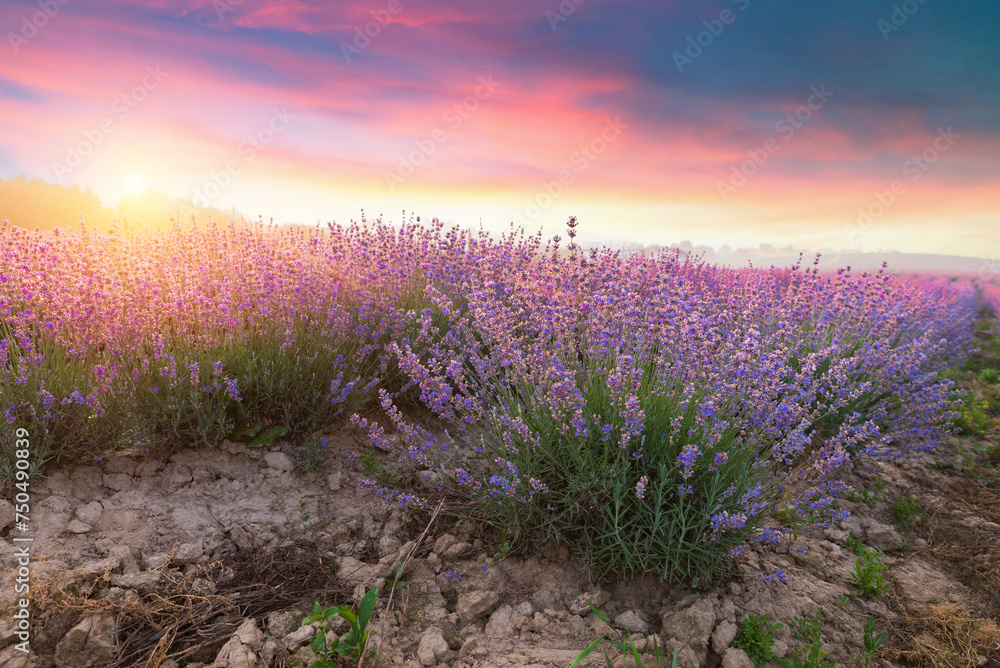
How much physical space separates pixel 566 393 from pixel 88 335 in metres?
2.97

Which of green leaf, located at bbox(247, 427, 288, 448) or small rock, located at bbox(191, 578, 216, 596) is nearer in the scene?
small rock, located at bbox(191, 578, 216, 596)

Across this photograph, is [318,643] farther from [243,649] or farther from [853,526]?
[853,526]

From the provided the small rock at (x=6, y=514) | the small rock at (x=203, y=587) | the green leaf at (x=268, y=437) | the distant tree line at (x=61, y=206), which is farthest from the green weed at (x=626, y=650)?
the distant tree line at (x=61, y=206)

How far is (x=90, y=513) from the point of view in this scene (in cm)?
265

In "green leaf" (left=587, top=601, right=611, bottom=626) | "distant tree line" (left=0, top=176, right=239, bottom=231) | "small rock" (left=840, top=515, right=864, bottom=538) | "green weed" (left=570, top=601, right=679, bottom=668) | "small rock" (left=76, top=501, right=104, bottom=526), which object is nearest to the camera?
"green weed" (left=570, top=601, right=679, bottom=668)

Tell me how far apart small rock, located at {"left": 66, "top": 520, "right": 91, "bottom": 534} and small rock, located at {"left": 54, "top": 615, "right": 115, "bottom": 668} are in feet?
2.00

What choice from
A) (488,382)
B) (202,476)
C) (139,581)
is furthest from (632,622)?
(202,476)

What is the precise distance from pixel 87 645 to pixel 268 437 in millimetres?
1403

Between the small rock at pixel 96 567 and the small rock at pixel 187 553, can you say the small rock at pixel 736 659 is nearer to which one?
the small rock at pixel 187 553

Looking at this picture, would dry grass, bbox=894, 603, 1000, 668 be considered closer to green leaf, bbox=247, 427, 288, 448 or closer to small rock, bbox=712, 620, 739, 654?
small rock, bbox=712, 620, 739, 654

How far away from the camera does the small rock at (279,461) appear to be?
10.6ft

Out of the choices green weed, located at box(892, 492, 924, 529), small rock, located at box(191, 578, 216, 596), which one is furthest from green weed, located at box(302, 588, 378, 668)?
green weed, located at box(892, 492, 924, 529)

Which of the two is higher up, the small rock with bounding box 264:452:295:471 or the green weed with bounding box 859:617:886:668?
the small rock with bounding box 264:452:295:471

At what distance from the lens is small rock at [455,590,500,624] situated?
7.66 ft
